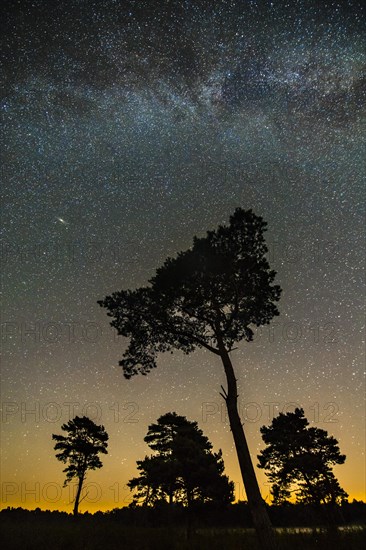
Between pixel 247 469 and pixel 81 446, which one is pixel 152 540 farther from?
pixel 81 446

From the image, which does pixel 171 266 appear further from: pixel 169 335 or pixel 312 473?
pixel 312 473

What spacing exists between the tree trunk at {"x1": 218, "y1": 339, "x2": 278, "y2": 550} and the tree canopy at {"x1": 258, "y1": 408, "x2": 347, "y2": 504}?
1584 centimetres

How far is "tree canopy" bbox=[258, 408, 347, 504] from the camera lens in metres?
24.8

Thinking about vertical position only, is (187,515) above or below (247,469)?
below

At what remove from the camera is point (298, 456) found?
25531 mm

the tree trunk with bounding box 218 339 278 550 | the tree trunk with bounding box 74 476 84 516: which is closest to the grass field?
the tree trunk with bounding box 218 339 278 550

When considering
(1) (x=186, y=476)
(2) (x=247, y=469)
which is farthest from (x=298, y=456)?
(2) (x=247, y=469)

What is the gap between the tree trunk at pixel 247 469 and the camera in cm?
989

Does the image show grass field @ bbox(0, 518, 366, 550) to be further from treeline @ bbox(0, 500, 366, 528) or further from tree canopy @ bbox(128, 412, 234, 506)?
tree canopy @ bbox(128, 412, 234, 506)

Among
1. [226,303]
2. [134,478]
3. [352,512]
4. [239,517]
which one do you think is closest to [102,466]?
[134,478]

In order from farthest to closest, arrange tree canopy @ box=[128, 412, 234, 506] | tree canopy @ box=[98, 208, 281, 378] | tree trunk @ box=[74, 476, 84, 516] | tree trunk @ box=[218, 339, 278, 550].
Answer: tree trunk @ box=[74, 476, 84, 516], tree canopy @ box=[128, 412, 234, 506], tree canopy @ box=[98, 208, 281, 378], tree trunk @ box=[218, 339, 278, 550]

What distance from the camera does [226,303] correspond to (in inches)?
563

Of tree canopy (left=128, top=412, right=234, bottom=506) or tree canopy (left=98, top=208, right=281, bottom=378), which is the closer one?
tree canopy (left=98, top=208, right=281, bottom=378)

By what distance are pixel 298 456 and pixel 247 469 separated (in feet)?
56.5
